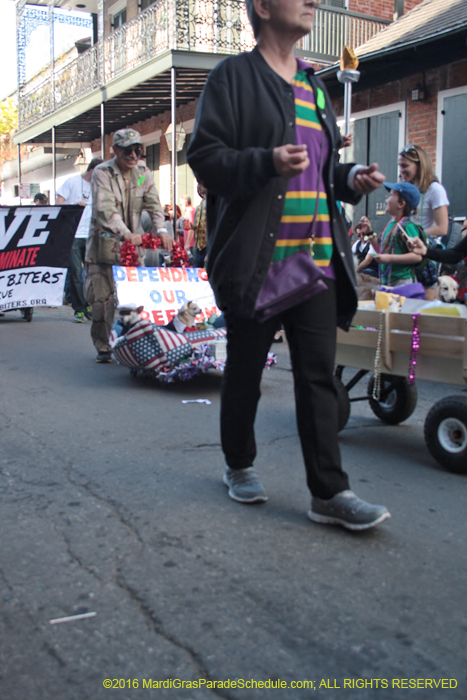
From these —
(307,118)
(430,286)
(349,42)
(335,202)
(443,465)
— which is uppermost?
(349,42)

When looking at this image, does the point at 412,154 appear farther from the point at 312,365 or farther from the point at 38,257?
the point at 38,257

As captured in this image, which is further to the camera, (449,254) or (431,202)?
(431,202)

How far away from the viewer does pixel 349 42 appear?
1833 centimetres

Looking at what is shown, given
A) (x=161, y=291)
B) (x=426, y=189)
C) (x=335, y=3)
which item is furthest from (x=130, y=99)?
(x=426, y=189)

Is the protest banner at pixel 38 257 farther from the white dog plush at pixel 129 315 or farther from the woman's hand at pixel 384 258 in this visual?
the woman's hand at pixel 384 258

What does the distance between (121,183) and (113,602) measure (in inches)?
205

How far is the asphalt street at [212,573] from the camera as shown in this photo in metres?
1.92

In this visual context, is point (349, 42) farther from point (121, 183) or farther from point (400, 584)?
point (400, 584)

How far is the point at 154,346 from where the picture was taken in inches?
222

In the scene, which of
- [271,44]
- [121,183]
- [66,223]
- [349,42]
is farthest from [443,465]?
[349,42]

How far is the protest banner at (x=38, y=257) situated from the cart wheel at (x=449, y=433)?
19.2 feet

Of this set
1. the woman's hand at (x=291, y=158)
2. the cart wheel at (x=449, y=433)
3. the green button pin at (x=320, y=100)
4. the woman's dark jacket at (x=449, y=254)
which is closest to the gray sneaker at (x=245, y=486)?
the cart wheel at (x=449, y=433)

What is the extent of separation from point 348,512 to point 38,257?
6.81 meters

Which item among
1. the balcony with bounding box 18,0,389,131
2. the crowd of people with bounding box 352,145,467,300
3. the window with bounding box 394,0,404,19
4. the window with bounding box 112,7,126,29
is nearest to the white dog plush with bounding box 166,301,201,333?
the crowd of people with bounding box 352,145,467,300
